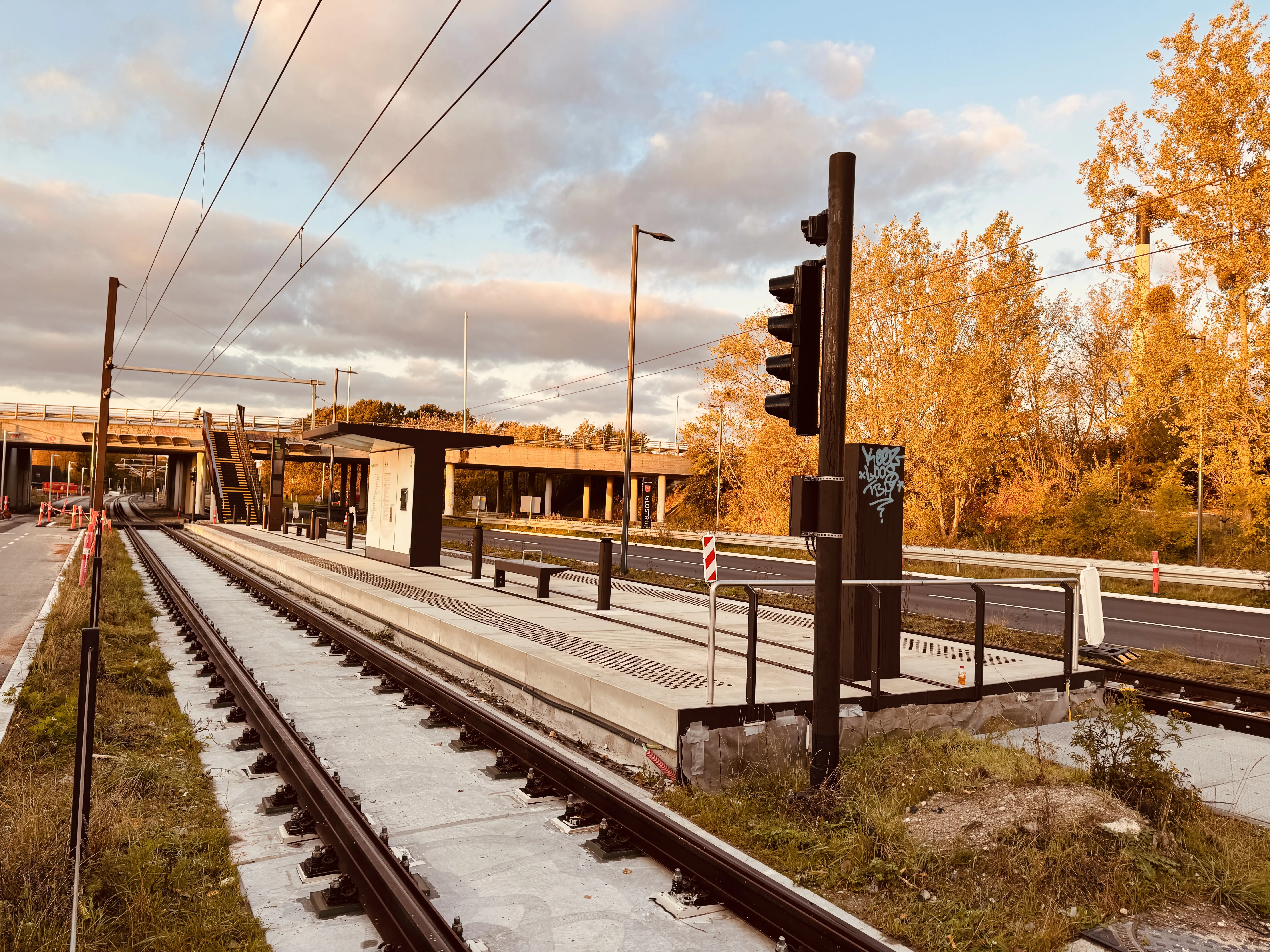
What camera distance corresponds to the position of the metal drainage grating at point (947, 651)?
372 inches

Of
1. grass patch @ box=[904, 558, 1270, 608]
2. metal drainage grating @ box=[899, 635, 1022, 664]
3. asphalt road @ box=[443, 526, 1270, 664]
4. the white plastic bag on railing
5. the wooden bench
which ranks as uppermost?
the white plastic bag on railing

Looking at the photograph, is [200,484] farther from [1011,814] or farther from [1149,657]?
[1011,814]

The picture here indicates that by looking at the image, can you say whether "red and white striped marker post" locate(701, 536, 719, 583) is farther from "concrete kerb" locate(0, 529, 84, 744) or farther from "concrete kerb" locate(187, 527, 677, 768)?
"concrete kerb" locate(0, 529, 84, 744)

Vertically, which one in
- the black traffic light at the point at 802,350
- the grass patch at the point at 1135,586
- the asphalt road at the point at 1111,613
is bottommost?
the asphalt road at the point at 1111,613

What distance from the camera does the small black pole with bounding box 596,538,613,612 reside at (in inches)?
532

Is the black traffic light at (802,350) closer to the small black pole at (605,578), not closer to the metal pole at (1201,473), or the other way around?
the small black pole at (605,578)

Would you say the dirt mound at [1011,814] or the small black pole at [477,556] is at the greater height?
the small black pole at [477,556]

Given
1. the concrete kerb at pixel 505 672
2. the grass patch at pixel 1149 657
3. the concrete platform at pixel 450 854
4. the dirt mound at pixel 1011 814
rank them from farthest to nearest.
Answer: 1. the grass patch at pixel 1149 657
2. the concrete kerb at pixel 505 672
3. the dirt mound at pixel 1011 814
4. the concrete platform at pixel 450 854

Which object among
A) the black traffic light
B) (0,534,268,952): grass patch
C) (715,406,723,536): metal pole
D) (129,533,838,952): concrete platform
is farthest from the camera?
(715,406,723,536): metal pole

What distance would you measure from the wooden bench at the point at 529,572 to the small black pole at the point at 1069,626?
25.9 feet

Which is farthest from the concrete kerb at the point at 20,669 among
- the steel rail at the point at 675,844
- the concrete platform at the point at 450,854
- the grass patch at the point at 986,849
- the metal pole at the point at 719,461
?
the metal pole at the point at 719,461

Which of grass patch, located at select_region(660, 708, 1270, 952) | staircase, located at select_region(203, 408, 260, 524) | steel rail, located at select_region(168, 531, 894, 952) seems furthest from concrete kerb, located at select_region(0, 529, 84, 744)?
staircase, located at select_region(203, 408, 260, 524)

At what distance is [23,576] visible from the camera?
20328mm

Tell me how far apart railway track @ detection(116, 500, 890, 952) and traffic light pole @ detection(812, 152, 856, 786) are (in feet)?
3.72
